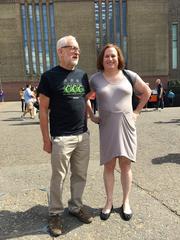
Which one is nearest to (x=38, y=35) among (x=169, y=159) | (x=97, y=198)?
(x=169, y=159)

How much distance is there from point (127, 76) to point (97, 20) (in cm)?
4058

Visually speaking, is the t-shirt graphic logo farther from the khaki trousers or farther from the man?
the khaki trousers

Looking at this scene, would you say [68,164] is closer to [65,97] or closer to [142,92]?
[65,97]

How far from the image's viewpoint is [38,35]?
4244 centimetres

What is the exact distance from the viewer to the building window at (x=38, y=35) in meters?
41.1

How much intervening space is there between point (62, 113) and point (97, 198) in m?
1.47

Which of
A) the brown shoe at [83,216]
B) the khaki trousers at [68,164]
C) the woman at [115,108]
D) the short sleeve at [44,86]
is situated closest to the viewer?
the short sleeve at [44,86]

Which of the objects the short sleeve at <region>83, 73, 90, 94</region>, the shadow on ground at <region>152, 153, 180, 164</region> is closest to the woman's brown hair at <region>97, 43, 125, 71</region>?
the short sleeve at <region>83, 73, 90, 94</region>

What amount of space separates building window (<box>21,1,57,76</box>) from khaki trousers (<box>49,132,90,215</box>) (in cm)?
3897

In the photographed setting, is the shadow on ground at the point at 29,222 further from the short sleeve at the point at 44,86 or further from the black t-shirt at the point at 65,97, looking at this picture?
the short sleeve at the point at 44,86

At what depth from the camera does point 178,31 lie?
49.8 metres

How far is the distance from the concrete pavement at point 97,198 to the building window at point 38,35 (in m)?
36.3

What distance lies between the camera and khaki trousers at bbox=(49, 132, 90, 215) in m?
3.18

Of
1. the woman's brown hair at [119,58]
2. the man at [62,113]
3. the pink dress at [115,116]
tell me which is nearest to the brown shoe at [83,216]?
the man at [62,113]
